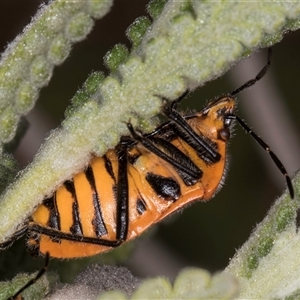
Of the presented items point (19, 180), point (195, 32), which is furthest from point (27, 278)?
point (195, 32)

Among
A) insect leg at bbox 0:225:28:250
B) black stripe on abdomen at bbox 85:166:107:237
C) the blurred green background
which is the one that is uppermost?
insect leg at bbox 0:225:28:250

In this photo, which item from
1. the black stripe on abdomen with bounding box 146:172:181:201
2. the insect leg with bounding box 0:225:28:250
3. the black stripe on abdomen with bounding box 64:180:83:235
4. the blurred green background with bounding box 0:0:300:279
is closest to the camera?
the insect leg with bounding box 0:225:28:250

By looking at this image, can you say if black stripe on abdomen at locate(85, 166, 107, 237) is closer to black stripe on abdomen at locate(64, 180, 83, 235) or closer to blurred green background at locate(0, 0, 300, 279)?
black stripe on abdomen at locate(64, 180, 83, 235)

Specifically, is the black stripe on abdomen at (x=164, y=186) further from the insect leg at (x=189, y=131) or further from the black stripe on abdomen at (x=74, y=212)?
the black stripe on abdomen at (x=74, y=212)

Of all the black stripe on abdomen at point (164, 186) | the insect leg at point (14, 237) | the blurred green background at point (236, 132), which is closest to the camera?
the insect leg at point (14, 237)

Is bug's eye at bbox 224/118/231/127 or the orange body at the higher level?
the orange body

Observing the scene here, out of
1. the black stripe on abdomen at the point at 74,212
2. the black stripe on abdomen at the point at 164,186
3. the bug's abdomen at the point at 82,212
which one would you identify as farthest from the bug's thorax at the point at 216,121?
the black stripe on abdomen at the point at 74,212

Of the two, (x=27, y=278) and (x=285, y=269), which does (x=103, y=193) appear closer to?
(x=27, y=278)

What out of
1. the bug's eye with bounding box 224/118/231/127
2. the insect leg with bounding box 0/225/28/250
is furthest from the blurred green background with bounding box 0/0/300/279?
the insect leg with bounding box 0/225/28/250

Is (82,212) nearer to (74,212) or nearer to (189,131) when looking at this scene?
(74,212)
